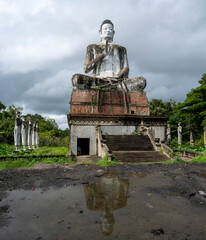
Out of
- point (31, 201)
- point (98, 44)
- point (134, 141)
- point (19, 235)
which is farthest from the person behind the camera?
point (98, 44)

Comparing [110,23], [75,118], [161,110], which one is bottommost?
[75,118]

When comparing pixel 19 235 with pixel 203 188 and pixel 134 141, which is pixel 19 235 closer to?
pixel 203 188

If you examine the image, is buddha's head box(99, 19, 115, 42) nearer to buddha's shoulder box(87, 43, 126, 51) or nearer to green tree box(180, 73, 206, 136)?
buddha's shoulder box(87, 43, 126, 51)

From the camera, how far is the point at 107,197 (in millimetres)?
4168

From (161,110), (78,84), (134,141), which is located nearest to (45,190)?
(134,141)

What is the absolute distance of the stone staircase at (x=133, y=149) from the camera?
9.27 m

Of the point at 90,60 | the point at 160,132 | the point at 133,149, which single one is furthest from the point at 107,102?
the point at 90,60

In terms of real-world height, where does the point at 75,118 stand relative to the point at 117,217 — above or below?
above

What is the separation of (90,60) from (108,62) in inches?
63.2

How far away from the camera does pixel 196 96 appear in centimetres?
2136

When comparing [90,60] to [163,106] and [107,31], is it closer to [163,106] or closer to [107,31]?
[107,31]

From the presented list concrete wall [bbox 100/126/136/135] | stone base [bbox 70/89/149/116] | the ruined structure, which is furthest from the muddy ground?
stone base [bbox 70/89/149/116]

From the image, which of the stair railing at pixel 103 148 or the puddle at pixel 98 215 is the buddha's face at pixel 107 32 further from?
the puddle at pixel 98 215

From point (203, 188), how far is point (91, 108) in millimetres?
9915
